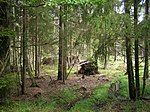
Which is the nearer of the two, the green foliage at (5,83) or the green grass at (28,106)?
the green foliage at (5,83)

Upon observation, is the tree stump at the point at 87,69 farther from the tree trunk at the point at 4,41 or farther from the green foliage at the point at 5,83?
the tree trunk at the point at 4,41

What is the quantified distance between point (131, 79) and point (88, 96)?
126 inches

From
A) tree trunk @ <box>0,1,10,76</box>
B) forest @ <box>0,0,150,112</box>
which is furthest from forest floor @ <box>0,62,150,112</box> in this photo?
tree trunk @ <box>0,1,10,76</box>

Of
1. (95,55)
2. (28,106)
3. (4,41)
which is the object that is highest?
(4,41)

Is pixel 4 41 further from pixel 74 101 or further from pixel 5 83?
pixel 74 101

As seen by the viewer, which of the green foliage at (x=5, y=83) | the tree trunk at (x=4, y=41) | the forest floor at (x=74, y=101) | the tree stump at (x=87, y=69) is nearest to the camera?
the green foliage at (x=5, y=83)

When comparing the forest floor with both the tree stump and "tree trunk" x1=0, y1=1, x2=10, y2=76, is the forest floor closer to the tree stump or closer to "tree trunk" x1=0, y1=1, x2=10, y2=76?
"tree trunk" x1=0, y1=1, x2=10, y2=76

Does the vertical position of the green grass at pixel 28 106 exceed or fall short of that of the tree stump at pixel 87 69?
it falls short

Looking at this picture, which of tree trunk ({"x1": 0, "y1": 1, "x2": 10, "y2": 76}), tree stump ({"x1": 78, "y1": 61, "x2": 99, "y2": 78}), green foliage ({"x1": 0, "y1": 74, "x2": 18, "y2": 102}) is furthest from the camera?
tree stump ({"x1": 78, "y1": 61, "x2": 99, "y2": 78})

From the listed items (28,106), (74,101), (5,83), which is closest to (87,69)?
(74,101)

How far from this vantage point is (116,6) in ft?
58.0

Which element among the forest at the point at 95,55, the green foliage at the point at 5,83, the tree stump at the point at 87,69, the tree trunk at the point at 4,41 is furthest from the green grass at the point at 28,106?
the tree stump at the point at 87,69

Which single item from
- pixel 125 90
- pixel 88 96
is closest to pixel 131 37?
pixel 88 96

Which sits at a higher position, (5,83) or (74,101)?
(5,83)
